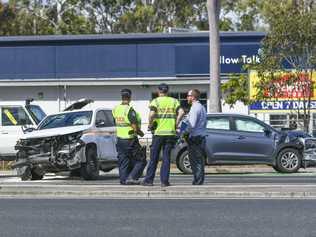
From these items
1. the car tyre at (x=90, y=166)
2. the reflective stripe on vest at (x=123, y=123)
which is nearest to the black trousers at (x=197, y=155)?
the reflective stripe on vest at (x=123, y=123)

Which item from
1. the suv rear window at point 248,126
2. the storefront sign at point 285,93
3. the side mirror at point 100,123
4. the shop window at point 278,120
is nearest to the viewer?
the side mirror at point 100,123

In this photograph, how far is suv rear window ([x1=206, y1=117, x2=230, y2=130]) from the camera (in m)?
21.5

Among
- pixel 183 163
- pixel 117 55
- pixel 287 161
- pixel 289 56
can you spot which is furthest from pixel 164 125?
pixel 117 55

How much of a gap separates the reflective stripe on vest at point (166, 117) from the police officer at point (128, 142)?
69 cm

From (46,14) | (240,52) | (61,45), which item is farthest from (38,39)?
(46,14)

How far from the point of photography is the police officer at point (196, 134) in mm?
14688

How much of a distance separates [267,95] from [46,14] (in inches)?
1277

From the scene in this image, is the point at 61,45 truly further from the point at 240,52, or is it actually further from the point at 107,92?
the point at 240,52

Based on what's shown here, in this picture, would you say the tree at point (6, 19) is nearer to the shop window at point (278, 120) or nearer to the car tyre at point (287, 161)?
the shop window at point (278, 120)

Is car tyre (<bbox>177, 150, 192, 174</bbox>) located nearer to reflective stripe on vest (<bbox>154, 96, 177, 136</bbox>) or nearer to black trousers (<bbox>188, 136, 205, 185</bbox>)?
black trousers (<bbox>188, 136, 205, 185</bbox>)

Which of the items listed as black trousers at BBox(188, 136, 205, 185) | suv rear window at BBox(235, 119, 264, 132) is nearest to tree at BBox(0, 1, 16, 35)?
suv rear window at BBox(235, 119, 264, 132)

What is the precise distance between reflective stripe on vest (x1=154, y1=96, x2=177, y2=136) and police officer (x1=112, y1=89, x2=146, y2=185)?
69 centimetres
